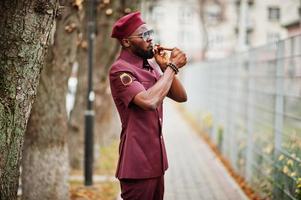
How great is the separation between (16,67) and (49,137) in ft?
10.8

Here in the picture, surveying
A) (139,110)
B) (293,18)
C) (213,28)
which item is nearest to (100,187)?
(139,110)

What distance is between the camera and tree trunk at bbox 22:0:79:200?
8.27 m

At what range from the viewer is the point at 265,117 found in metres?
9.64

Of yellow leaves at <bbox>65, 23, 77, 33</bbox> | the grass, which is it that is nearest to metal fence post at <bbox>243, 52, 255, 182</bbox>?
the grass

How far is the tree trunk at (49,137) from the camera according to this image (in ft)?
27.1

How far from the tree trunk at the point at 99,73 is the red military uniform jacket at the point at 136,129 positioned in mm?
7425

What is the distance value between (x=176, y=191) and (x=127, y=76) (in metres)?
5.59

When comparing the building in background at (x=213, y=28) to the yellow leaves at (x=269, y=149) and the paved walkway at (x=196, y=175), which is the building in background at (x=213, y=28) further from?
the yellow leaves at (x=269, y=149)

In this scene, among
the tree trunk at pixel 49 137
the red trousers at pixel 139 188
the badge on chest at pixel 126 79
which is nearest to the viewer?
the badge on chest at pixel 126 79

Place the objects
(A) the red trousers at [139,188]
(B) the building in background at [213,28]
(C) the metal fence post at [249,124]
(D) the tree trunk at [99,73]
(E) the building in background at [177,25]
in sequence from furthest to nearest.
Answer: (E) the building in background at [177,25]
(B) the building in background at [213,28]
(D) the tree trunk at [99,73]
(C) the metal fence post at [249,124]
(A) the red trousers at [139,188]

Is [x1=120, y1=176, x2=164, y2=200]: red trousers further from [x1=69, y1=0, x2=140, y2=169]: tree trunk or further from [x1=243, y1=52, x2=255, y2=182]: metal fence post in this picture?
[x1=69, y1=0, x2=140, y2=169]: tree trunk

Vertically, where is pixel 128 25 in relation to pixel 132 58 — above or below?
above

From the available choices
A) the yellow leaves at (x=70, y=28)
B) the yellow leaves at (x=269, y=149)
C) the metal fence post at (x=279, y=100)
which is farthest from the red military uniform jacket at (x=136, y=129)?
the yellow leaves at (x=269, y=149)

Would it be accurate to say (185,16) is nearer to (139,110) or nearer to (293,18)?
(293,18)
